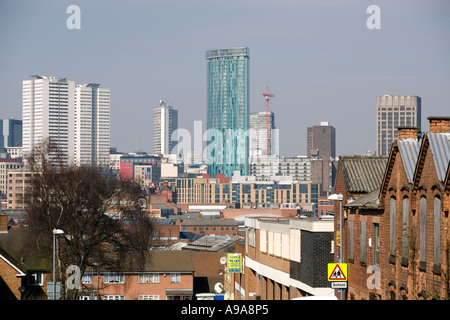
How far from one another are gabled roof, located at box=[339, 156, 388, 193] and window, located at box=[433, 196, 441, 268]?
15.7 metres

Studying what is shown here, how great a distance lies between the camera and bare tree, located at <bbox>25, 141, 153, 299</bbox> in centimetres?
5991

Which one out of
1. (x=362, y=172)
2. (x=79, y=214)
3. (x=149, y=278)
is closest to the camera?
(x=362, y=172)

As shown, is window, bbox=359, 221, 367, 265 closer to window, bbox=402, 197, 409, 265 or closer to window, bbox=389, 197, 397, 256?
window, bbox=389, 197, 397, 256

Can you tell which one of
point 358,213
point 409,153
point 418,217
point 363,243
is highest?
point 409,153

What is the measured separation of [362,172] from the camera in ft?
150

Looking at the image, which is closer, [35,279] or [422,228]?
[422,228]

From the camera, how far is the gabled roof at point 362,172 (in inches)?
1772

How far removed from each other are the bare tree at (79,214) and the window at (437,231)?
110 ft

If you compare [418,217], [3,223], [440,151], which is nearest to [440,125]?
[440,151]

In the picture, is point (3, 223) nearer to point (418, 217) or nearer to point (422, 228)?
point (418, 217)

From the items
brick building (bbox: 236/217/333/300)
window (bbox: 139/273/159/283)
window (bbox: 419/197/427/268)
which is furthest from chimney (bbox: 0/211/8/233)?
window (bbox: 419/197/427/268)

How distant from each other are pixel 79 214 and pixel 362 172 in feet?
76.2

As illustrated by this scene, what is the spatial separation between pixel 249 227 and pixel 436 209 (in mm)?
49680
